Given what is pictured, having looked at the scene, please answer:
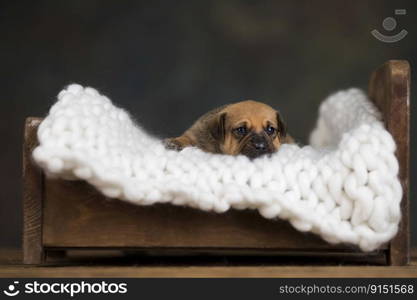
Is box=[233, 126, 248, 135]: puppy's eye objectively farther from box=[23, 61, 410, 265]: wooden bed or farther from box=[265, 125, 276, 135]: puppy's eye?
box=[23, 61, 410, 265]: wooden bed

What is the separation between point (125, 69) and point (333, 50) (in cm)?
113

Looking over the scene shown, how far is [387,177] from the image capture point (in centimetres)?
192

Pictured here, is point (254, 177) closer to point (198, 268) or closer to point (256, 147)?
point (198, 268)

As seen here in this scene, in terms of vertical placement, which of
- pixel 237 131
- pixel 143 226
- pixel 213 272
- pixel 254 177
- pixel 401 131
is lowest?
pixel 213 272

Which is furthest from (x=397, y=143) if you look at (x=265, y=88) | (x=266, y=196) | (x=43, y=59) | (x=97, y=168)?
(x=43, y=59)

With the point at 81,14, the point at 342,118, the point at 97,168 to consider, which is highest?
the point at 81,14

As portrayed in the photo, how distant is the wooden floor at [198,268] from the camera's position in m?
1.86

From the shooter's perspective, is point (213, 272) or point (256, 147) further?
point (256, 147)

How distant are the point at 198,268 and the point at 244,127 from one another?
727 millimetres

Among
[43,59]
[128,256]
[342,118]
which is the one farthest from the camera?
[43,59]

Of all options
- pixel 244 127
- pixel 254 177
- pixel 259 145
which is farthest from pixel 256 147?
pixel 254 177

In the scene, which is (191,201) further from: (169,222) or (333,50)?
(333,50)

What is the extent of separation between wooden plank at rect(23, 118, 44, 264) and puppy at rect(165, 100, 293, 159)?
54 centimetres

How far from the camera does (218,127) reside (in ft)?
8.57
